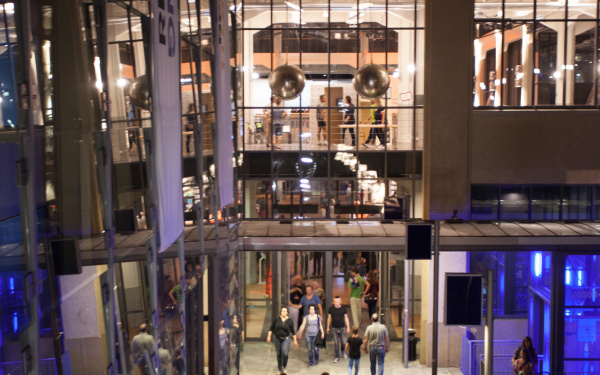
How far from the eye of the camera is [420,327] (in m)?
19.3

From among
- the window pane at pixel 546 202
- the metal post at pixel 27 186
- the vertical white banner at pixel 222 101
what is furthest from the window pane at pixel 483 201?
the metal post at pixel 27 186

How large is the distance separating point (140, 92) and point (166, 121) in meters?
0.48

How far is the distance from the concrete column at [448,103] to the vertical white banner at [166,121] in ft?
37.0

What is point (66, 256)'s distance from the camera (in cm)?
526

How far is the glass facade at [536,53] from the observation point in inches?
734

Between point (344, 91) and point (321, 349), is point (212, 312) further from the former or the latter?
point (344, 91)

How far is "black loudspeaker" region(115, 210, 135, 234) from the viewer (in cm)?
687

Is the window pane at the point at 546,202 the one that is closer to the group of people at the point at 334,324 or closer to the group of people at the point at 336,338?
the group of people at the point at 334,324

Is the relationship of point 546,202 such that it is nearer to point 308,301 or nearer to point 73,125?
point 308,301

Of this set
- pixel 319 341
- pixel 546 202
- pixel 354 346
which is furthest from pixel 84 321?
pixel 546 202

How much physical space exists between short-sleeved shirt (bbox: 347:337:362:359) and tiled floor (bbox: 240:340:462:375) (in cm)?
145

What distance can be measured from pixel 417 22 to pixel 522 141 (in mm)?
4450

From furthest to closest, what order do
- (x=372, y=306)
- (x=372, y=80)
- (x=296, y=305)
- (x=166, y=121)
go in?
(x=372, y=306), (x=296, y=305), (x=372, y=80), (x=166, y=121)

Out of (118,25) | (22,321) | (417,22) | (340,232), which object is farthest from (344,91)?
(22,321)
